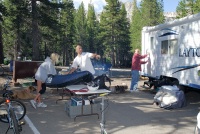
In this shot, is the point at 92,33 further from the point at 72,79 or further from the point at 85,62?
the point at 72,79

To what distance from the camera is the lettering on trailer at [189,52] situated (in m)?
8.40

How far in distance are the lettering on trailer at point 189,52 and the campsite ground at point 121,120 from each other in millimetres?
1715

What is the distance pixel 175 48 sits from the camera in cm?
987

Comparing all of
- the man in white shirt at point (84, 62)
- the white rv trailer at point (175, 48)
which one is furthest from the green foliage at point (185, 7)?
the man in white shirt at point (84, 62)

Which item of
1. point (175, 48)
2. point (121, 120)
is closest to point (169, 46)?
point (175, 48)

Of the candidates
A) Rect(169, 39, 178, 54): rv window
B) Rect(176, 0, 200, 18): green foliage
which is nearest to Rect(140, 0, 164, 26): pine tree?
Rect(176, 0, 200, 18): green foliage

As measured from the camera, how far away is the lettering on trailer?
8398mm

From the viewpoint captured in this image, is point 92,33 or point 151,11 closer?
A: point 151,11

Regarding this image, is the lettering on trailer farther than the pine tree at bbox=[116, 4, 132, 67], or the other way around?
the pine tree at bbox=[116, 4, 132, 67]

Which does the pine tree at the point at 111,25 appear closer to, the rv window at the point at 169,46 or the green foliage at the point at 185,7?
the green foliage at the point at 185,7

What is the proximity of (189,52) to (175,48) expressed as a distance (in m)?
1.09

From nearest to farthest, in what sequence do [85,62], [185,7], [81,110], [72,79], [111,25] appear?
[81,110] → [72,79] → [85,62] → [185,7] → [111,25]

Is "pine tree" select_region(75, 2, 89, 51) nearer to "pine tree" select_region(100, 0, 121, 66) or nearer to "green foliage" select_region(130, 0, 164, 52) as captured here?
"pine tree" select_region(100, 0, 121, 66)

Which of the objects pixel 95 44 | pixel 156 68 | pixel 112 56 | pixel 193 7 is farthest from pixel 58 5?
pixel 95 44
